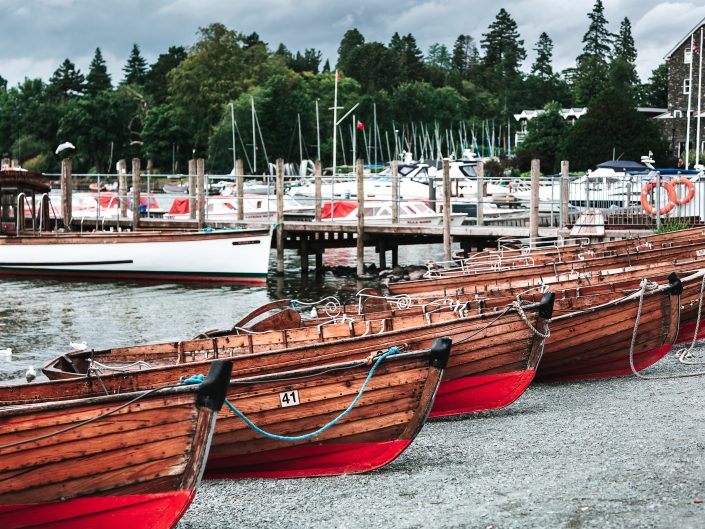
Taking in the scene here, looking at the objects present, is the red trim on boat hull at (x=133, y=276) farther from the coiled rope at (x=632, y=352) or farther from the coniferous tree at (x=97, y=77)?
the coniferous tree at (x=97, y=77)

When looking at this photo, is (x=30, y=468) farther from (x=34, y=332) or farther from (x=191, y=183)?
(x=191, y=183)

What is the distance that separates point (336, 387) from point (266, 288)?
20.3 metres

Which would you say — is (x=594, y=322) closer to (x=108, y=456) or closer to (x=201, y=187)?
(x=108, y=456)

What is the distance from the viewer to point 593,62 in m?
136

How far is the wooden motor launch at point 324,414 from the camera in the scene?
375 inches

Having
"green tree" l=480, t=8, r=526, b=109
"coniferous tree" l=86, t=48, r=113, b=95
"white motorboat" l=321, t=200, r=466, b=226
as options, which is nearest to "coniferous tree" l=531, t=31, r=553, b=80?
"green tree" l=480, t=8, r=526, b=109

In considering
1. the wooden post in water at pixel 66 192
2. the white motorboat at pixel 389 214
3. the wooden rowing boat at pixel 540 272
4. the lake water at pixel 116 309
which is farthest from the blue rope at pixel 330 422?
the white motorboat at pixel 389 214

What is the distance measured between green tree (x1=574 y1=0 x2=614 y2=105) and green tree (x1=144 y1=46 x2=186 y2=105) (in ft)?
154

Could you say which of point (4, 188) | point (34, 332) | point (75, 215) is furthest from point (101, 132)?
point (34, 332)

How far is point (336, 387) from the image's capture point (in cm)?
960

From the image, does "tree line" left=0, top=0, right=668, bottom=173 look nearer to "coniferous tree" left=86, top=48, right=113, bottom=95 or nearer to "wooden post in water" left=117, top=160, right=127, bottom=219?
"coniferous tree" left=86, top=48, right=113, bottom=95

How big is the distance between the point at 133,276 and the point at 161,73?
321ft

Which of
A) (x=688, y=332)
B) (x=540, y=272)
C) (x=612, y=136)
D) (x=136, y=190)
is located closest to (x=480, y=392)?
(x=688, y=332)

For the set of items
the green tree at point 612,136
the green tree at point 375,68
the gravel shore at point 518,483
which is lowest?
Answer: the gravel shore at point 518,483
